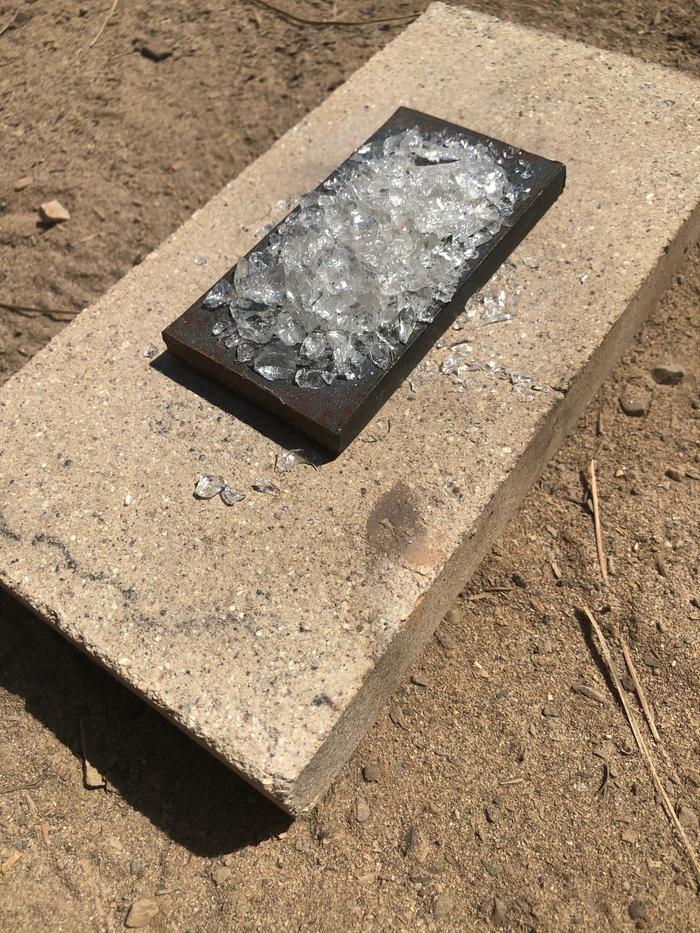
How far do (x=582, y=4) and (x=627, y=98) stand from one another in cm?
103

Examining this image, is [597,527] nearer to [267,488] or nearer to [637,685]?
[637,685]

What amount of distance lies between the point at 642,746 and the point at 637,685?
0.17m

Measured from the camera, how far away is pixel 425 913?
2.16 meters

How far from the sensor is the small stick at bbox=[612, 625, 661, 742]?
2.36 m

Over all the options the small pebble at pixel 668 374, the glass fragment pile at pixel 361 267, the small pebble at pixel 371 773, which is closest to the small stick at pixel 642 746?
the small pebble at pixel 371 773

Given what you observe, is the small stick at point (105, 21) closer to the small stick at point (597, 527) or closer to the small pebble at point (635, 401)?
the small pebble at point (635, 401)

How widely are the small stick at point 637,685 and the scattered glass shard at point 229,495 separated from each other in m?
1.19

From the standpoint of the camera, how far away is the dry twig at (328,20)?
4027mm

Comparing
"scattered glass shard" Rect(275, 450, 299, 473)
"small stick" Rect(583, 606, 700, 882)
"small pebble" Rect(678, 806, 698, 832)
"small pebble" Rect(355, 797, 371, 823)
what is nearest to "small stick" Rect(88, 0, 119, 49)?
"scattered glass shard" Rect(275, 450, 299, 473)

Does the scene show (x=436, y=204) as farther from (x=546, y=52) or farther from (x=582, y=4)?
(x=582, y=4)

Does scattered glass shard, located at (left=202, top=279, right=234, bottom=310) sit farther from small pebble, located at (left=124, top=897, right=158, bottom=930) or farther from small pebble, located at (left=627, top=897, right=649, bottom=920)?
small pebble, located at (left=627, top=897, right=649, bottom=920)

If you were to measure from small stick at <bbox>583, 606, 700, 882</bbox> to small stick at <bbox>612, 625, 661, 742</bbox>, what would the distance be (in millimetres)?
37

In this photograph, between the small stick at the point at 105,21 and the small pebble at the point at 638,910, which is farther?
the small stick at the point at 105,21

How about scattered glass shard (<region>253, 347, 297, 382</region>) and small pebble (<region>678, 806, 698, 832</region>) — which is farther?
scattered glass shard (<region>253, 347, 297, 382</region>)
